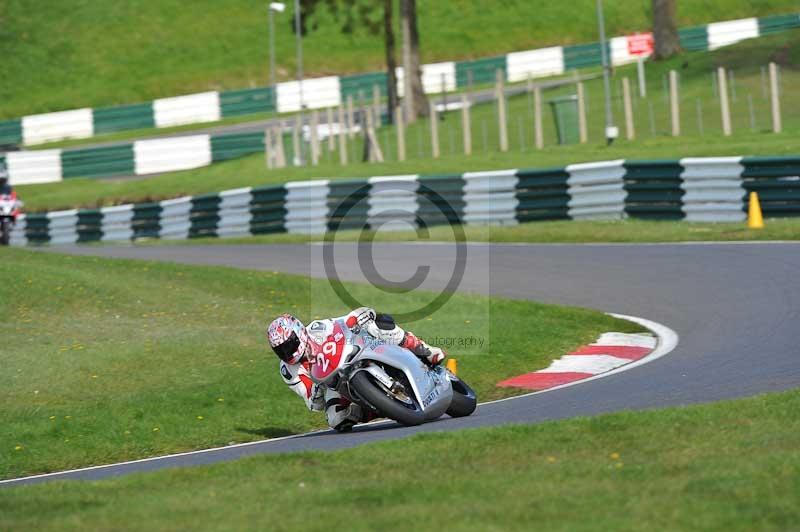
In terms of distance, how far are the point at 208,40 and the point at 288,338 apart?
57833 millimetres

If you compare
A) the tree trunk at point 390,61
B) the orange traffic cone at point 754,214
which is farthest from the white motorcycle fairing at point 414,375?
the tree trunk at point 390,61

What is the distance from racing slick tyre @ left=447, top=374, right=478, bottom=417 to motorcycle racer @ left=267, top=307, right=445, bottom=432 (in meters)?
0.30

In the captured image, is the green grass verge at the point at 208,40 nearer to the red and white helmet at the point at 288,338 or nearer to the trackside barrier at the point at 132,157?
the trackside barrier at the point at 132,157

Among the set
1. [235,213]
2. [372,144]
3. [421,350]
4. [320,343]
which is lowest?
[421,350]

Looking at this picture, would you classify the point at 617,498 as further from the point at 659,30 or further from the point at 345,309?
the point at 659,30

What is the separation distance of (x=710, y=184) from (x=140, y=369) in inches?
463

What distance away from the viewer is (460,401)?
35.6 ft

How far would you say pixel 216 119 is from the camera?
189 feet

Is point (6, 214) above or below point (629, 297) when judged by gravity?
above

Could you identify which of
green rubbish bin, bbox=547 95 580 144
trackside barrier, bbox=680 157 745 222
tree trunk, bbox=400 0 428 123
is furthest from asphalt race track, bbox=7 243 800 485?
tree trunk, bbox=400 0 428 123

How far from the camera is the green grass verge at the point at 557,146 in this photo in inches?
1198

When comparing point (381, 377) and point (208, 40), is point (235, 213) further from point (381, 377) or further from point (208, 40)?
point (208, 40)

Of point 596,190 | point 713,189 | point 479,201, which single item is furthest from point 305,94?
point 713,189

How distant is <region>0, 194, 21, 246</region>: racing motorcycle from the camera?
93.7ft
